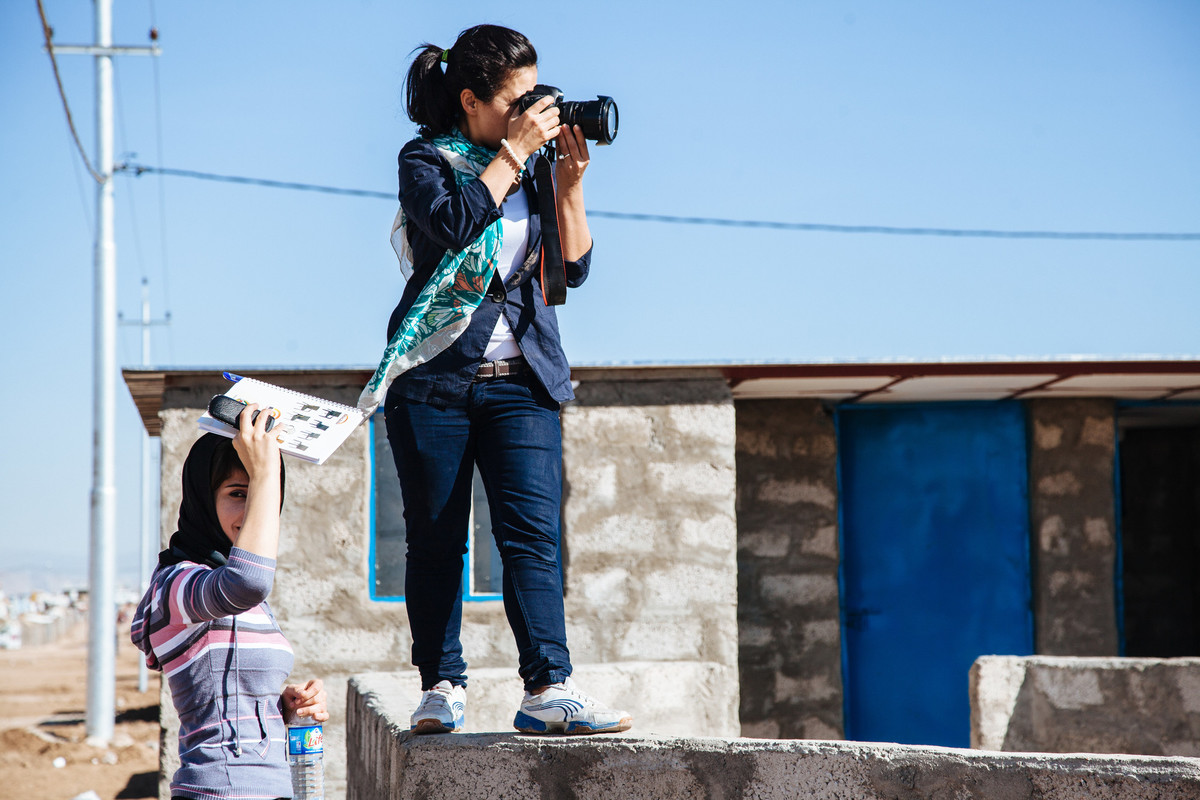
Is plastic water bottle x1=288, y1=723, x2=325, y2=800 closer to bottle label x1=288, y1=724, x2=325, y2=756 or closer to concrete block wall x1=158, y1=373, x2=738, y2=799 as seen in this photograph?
bottle label x1=288, y1=724, x2=325, y2=756

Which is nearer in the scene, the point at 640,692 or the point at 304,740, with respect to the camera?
the point at 304,740

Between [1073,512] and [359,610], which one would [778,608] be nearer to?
[1073,512]

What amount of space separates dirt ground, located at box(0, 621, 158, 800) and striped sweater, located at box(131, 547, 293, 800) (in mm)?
6549

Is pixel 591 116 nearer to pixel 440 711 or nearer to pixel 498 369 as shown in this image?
pixel 498 369

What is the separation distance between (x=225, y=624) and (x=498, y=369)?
0.75 meters

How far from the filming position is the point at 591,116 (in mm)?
2430

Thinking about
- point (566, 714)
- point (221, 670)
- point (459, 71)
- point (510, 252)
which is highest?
point (459, 71)

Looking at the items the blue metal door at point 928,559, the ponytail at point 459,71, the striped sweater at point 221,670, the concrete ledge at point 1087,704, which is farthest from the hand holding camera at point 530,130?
the blue metal door at point 928,559

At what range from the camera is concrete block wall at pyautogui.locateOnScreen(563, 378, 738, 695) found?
583 centimetres

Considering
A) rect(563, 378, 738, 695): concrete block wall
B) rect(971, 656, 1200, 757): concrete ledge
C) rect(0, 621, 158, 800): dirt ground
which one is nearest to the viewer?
rect(971, 656, 1200, 757): concrete ledge

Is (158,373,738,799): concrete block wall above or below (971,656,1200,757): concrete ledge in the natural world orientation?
above

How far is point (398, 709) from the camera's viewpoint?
2.96 m

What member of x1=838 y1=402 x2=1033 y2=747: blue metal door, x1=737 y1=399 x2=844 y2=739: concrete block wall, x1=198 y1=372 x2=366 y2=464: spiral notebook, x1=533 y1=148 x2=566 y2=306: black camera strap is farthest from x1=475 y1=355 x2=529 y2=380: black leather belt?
x1=838 y1=402 x2=1033 y2=747: blue metal door

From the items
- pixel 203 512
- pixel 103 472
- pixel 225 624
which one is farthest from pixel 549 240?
pixel 103 472
